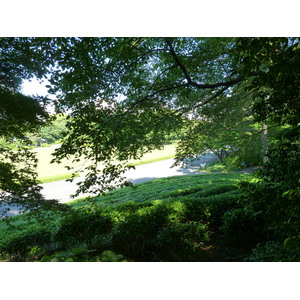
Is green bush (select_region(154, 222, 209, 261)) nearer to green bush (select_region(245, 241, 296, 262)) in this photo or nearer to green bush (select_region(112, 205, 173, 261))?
green bush (select_region(112, 205, 173, 261))

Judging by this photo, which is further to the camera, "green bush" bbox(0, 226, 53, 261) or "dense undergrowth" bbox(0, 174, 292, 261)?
"green bush" bbox(0, 226, 53, 261)

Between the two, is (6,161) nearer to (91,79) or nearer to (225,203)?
(91,79)

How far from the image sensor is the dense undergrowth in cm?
197

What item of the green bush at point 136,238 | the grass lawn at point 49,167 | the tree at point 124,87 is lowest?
the green bush at point 136,238

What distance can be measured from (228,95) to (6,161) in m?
3.14

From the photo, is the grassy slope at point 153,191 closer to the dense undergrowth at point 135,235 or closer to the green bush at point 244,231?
the dense undergrowth at point 135,235

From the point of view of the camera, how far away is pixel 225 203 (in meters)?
2.76

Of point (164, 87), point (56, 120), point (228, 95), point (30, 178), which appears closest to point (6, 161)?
point (30, 178)

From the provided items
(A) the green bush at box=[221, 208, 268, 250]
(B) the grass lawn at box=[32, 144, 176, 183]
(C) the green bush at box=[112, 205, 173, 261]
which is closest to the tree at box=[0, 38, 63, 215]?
(B) the grass lawn at box=[32, 144, 176, 183]

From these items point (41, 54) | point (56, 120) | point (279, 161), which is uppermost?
point (41, 54)

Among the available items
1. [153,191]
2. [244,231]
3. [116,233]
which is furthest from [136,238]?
[153,191]

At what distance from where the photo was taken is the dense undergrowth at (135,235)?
1.97m

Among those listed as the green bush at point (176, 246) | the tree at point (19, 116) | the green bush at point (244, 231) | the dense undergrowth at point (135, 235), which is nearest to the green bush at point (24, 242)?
the dense undergrowth at point (135, 235)
